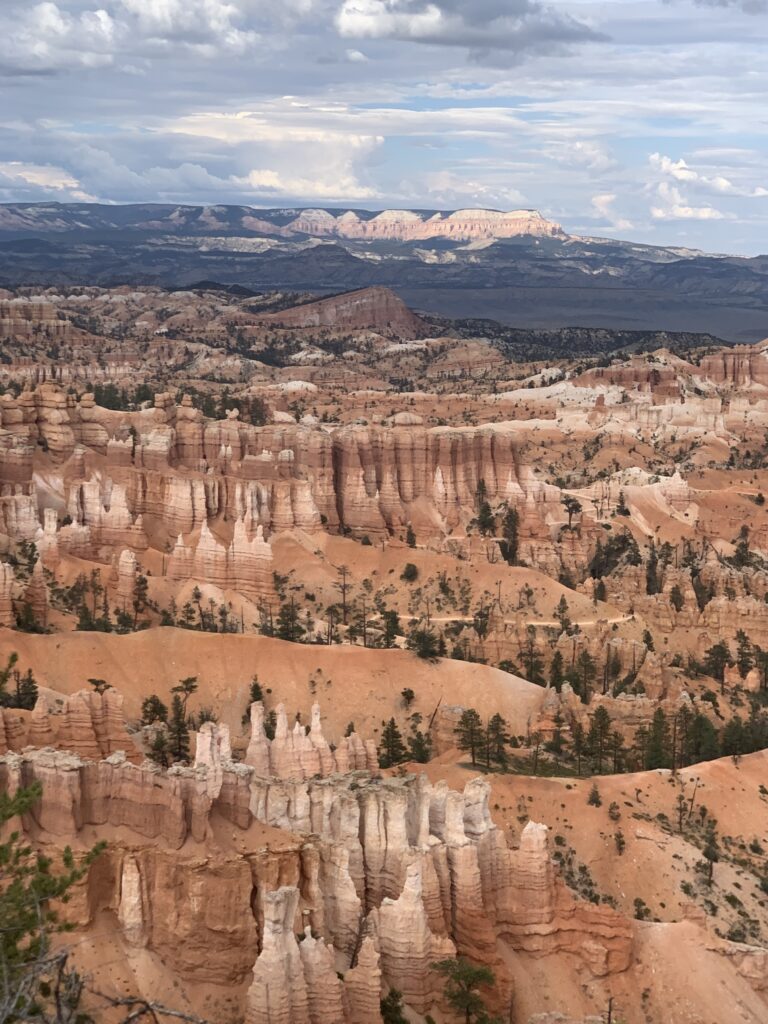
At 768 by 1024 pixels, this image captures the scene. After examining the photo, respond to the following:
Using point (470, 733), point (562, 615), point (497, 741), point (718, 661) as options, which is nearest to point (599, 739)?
point (497, 741)

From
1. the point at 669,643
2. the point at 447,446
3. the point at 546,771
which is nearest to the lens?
the point at 546,771

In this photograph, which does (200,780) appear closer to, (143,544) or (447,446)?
(143,544)

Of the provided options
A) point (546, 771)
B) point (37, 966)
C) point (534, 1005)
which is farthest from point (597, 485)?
point (37, 966)

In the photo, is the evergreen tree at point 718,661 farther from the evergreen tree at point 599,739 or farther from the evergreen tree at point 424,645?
the evergreen tree at point 424,645

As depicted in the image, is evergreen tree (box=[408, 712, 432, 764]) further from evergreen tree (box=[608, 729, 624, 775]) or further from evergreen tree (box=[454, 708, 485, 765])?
evergreen tree (box=[608, 729, 624, 775])

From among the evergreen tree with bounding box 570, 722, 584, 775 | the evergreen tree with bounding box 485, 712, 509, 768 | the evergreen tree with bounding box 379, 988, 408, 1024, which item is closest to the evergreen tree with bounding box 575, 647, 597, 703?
the evergreen tree with bounding box 570, 722, 584, 775

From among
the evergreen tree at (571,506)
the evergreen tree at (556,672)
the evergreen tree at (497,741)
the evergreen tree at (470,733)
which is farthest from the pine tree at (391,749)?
the evergreen tree at (571,506)
